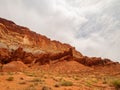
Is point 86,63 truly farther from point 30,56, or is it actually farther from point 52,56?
point 30,56

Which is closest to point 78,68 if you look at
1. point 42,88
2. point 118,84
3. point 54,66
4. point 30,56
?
point 54,66

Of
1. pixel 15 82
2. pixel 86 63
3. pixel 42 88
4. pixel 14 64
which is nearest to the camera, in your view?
pixel 42 88

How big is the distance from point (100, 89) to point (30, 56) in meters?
43.2

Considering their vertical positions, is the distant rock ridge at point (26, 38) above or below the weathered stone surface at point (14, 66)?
above

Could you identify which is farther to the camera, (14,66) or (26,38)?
(26,38)

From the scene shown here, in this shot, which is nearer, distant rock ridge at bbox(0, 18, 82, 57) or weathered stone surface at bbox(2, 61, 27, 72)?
weathered stone surface at bbox(2, 61, 27, 72)

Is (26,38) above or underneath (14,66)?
above

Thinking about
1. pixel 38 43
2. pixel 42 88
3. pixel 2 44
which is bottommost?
pixel 42 88

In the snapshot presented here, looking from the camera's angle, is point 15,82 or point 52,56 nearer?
point 15,82

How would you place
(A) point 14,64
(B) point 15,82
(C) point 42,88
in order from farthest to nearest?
(A) point 14,64, (B) point 15,82, (C) point 42,88

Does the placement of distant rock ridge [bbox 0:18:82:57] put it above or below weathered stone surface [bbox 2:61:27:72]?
above

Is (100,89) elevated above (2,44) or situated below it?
below

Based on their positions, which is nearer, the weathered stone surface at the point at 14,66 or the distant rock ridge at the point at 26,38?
the weathered stone surface at the point at 14,66

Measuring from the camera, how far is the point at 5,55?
204 ft
